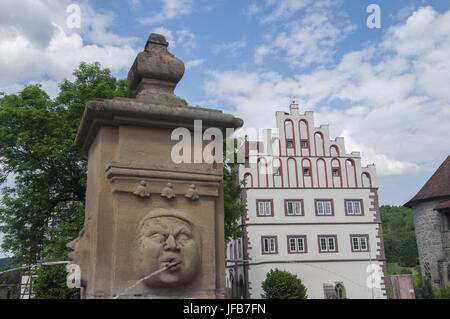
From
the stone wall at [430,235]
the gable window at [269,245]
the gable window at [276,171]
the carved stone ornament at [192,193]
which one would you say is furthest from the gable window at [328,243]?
the carved stone ornament at [192,193]

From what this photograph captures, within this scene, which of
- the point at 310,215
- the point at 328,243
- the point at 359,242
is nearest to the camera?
the point at 328,243

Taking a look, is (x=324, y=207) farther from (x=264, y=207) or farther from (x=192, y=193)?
(x=192, y=193)

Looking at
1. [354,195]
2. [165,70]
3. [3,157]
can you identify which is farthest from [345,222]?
[165,70]

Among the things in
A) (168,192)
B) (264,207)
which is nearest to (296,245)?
(264,207)

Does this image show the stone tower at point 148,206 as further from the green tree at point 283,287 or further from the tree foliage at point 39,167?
the green tree at point 283,287

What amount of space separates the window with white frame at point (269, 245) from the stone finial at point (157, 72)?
95.1 feet

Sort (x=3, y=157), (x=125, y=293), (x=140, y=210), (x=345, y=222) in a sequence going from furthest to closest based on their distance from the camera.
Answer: (x=345, y=222) < (x=3, y=157) < (x=140, y=210) < (x=125, y=293)

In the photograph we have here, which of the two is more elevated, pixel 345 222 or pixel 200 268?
pixel 345 222

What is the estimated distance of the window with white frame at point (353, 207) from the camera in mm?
33625

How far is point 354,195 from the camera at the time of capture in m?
33.9

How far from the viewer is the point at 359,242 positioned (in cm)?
3309
